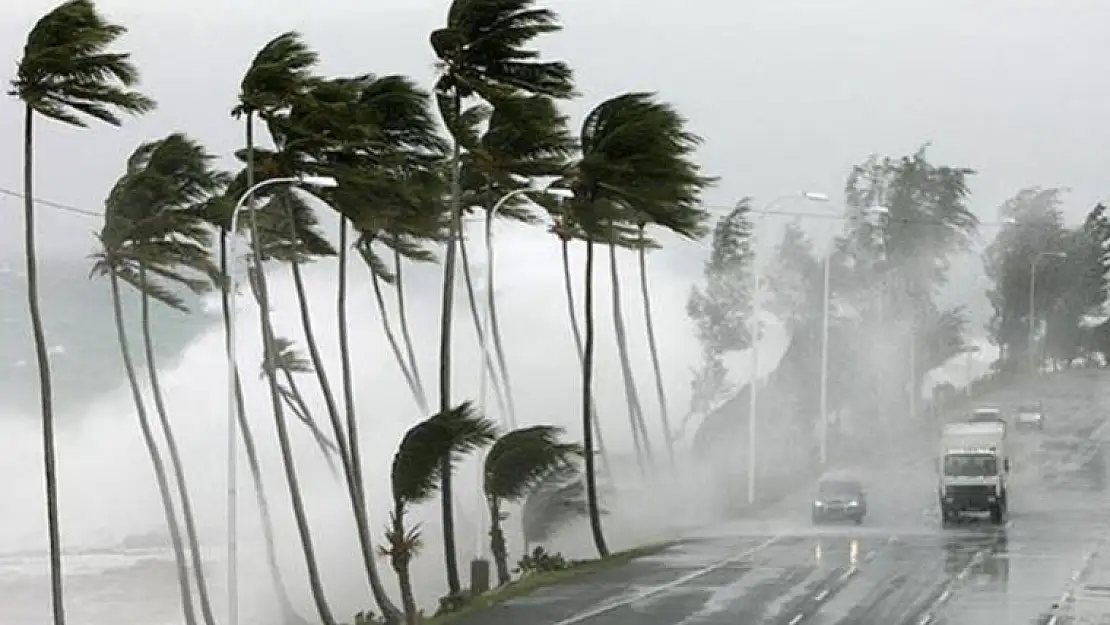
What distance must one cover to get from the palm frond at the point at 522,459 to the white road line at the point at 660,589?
124 inches

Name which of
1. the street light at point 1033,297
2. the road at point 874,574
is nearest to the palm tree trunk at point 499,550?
the road at point 874,574

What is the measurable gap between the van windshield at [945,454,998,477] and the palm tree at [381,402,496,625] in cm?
2196

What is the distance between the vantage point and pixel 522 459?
35844mm

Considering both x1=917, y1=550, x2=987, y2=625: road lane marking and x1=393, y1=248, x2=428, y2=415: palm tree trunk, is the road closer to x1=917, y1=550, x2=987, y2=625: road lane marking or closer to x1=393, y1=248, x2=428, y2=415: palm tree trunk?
x1=917, y1=550, x2=987, y2=625: road lane marking

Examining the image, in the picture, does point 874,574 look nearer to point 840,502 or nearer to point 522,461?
point 522,461

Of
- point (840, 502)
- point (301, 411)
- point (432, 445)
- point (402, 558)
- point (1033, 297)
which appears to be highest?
point (1033, 297)

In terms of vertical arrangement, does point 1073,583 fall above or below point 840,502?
below

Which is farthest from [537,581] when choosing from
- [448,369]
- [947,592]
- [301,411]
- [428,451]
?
[301,411]

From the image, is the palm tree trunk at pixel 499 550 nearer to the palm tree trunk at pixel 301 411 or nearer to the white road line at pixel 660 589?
the white road line at pixel 660 589

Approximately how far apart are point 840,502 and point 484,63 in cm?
1994

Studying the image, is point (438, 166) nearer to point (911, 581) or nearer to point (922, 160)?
point (911, 581)

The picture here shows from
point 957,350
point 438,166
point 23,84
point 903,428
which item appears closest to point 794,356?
point 903,428

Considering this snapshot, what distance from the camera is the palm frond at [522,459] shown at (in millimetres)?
35688

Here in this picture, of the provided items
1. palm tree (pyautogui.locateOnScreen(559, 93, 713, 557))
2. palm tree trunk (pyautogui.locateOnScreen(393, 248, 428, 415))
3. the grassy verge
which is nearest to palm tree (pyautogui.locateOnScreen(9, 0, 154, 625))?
the grassy verge
